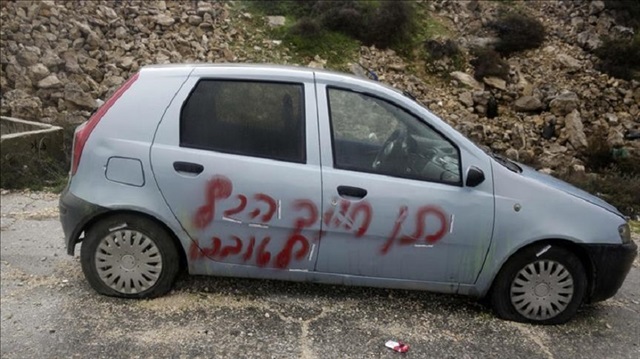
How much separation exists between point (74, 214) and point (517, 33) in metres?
14.9

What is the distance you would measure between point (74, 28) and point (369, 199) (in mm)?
10783

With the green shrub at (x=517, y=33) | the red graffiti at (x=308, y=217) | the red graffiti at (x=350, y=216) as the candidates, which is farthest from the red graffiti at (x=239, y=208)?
the green shrub at (x=517, y=33)

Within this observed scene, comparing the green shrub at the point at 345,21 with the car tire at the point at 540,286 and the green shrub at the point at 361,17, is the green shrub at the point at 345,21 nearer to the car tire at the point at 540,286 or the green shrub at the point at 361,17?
the green shrub at the point at 361,17

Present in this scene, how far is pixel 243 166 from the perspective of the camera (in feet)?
12.2

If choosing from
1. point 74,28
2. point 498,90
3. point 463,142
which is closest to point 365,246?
point 463,142

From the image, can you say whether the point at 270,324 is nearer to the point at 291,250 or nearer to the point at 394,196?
the point at 291,250

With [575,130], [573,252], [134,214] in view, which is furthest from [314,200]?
[575,130]

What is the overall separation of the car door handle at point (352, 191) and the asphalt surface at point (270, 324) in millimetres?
871

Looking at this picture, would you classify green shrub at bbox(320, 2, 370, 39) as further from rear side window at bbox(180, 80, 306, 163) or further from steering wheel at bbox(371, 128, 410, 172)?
steering wheel at bbox(371, 128, 410, 172)

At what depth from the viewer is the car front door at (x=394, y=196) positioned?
369 cm

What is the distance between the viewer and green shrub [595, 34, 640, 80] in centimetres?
1510

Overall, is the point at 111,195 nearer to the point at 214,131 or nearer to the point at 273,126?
the point at 214,131

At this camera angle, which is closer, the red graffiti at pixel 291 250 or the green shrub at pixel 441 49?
the red graffiti at pixel 291 250

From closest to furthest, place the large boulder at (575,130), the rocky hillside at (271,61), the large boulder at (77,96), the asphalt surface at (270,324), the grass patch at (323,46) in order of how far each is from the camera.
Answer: the asphalt surface at (270,324) → the large boulder at (77,96) → the rocky hillside at (271,61) → the large boulder at (575,130) → the grass patch at (323,46)
